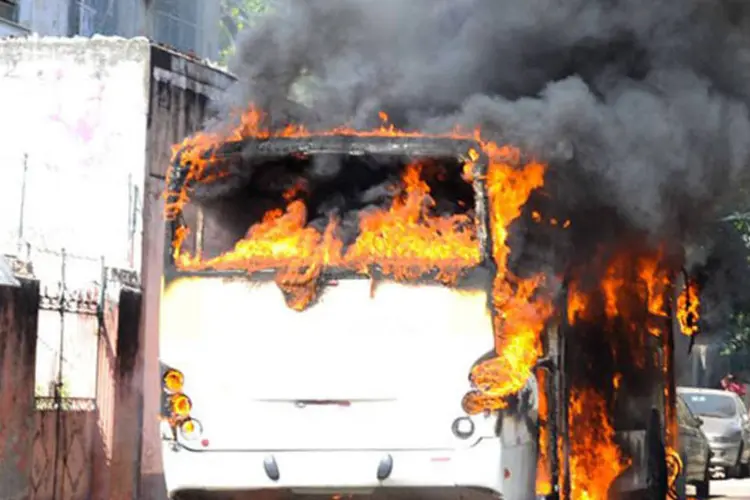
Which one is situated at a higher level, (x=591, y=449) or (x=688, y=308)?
(x=688, y=308)

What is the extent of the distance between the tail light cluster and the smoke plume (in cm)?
231

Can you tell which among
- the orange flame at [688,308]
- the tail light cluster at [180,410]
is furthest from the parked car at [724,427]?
the tail light cluster at [180,410]

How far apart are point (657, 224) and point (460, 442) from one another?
3.23 metres

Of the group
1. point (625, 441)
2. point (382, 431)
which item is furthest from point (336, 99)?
point (625, 441)

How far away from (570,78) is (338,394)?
3605mm

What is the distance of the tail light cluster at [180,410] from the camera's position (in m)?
9.91

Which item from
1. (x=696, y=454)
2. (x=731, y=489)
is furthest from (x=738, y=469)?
(x=696, y=454)

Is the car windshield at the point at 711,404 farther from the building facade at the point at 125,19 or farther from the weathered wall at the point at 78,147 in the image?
the weathered wall at the point at 78,147

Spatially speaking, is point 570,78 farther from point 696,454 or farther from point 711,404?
point 711,404

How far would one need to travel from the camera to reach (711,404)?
2680 cm

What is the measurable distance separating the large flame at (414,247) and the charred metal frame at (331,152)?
0.12 ft

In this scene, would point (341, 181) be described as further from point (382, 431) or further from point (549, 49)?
point (549, 49)

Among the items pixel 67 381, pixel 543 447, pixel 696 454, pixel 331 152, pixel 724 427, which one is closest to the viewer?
pixel 331 152

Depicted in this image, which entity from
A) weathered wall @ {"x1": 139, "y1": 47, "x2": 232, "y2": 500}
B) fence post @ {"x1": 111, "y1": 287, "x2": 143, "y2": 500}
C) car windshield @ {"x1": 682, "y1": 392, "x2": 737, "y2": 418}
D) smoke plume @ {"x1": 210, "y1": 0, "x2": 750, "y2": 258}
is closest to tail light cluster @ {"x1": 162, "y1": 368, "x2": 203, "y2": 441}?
smoke plume @ {"x1": 210, "y1": 0, "x2": 750, "y2": 258}
